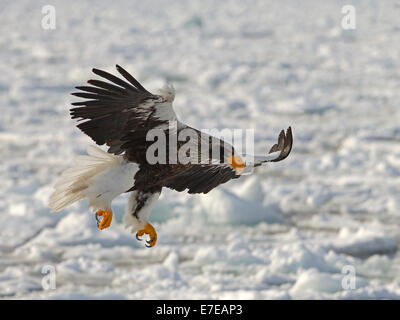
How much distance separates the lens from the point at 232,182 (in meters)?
9.58

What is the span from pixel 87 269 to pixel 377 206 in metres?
3.63

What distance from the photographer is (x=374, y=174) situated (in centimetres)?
989

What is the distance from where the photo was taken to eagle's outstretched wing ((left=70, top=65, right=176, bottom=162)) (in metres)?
4.14

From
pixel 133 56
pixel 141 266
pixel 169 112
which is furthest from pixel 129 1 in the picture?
pixel 169 112

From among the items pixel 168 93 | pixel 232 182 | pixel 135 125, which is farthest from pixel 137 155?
pixel 232 182

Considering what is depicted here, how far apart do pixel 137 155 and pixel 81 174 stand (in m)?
0.39

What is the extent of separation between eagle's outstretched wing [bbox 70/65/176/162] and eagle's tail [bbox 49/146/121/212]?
0.21 m

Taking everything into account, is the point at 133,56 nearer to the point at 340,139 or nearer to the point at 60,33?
the point at 60,33

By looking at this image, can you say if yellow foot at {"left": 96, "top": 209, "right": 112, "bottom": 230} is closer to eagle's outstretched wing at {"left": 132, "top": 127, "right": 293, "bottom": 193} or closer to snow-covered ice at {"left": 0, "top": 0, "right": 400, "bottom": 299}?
eagle's outstretched wing at {"left": 132, "top": 127, "right": 293, "bottom": 193}

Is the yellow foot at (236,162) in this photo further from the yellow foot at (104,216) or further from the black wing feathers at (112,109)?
the yellow foot at (104,216)

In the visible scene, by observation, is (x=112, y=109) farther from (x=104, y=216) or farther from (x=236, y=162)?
(x=236, y=162)

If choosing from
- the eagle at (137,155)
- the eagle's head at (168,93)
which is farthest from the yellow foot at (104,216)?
the eagle's head at (168,93)
